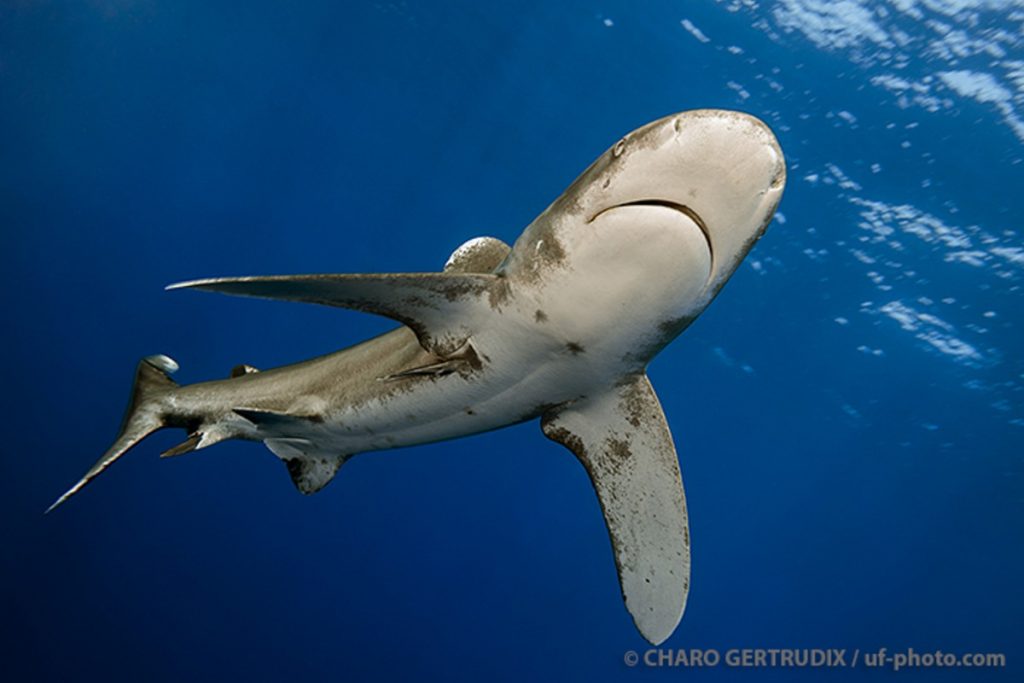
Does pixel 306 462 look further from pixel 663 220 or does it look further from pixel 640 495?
pixel 663 220

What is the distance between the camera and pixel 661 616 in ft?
11.5

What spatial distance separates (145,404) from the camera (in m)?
4.19

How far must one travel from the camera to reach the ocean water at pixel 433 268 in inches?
450

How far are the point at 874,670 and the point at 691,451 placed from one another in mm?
18135

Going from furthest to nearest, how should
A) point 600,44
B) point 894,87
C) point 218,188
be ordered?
point 218,188 < point 600,44 < point 894,87

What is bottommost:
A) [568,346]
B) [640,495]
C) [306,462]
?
[640,495]

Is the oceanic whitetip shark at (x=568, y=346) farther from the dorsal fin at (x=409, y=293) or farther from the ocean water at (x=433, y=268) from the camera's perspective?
the ocean water at (x=433, y=268)

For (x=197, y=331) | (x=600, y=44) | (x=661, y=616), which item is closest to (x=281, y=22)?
(x=600, y=44)

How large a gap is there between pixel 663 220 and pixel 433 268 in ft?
49.6

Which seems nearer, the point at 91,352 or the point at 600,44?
the point at 600,44

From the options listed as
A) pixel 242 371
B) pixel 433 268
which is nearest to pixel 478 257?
pixel 242 371

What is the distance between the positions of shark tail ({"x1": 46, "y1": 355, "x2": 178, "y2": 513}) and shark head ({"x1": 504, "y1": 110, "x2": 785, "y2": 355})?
9.20 feet

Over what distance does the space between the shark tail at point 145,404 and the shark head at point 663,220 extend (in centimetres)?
281

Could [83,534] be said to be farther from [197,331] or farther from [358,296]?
[358,296]
